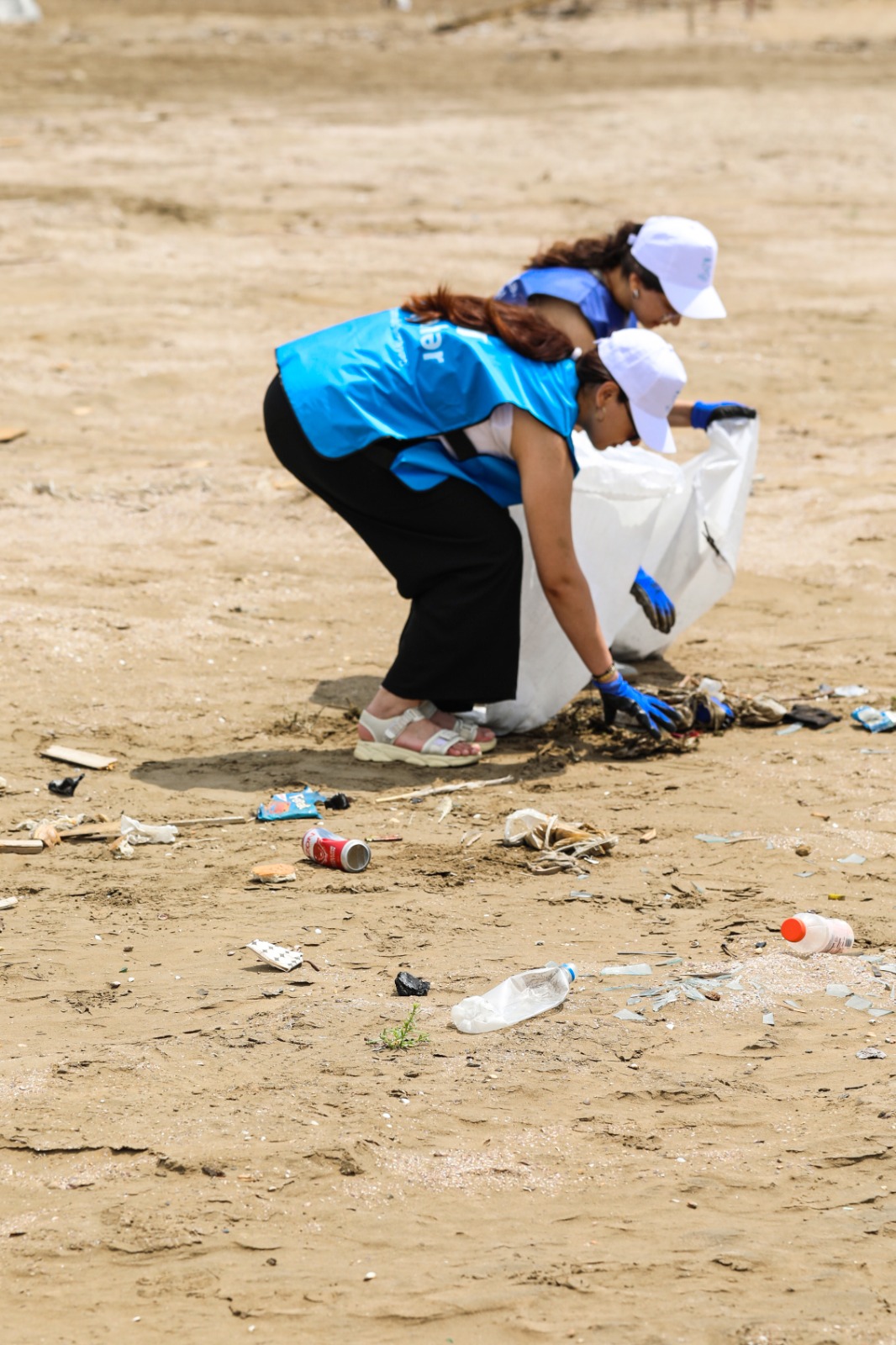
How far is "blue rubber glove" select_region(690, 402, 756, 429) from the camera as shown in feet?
15.6

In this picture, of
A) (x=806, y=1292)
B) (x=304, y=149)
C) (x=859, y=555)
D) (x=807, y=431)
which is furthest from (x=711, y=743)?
(x=304, y=149)

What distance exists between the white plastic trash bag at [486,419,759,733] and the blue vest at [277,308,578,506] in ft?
1.33

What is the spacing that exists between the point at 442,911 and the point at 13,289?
599 centimetres

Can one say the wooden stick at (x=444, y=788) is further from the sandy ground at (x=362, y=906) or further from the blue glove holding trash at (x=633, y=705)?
the blue glove holding trash at (x=633, y=705)

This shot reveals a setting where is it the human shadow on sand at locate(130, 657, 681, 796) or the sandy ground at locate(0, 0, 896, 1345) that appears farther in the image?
the human shadow on sand at locate(130, 657, 681, 796)

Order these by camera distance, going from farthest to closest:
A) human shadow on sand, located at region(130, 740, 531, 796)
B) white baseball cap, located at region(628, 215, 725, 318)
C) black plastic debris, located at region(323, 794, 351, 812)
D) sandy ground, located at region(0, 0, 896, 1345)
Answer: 1. white baseball cap, located at region(628, 215, 725, 318)
2. human shadow on sand, located at region(130, 740, 531, 796)
3. black plastic debris, located at region(323, 794, 351, 812)
4. sandy ground, located at region(0, 0, 896, 1345)

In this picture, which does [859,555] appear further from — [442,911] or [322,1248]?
[322,1248]

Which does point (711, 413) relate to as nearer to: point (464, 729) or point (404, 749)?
point (464, 729)

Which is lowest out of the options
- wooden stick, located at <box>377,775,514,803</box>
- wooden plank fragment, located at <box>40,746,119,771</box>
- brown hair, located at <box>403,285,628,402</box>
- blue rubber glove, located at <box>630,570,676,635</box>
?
wooden stick, located at <box>377,775,514,803</box>

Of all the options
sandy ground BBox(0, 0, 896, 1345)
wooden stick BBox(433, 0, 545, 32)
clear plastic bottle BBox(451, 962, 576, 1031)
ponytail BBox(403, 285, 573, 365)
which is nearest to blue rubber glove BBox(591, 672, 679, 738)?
sandy ground BBox(0, 0, 896, 1345)

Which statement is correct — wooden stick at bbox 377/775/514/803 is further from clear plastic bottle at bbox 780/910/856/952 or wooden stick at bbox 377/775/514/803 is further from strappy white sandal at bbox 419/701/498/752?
clear plastic bottle at bbox 780/910/856/952

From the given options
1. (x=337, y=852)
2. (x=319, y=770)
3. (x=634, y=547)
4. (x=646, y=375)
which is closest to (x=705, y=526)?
(x=634, y=547)

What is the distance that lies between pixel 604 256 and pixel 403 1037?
270 centimetres

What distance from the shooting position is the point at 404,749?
168 inches
